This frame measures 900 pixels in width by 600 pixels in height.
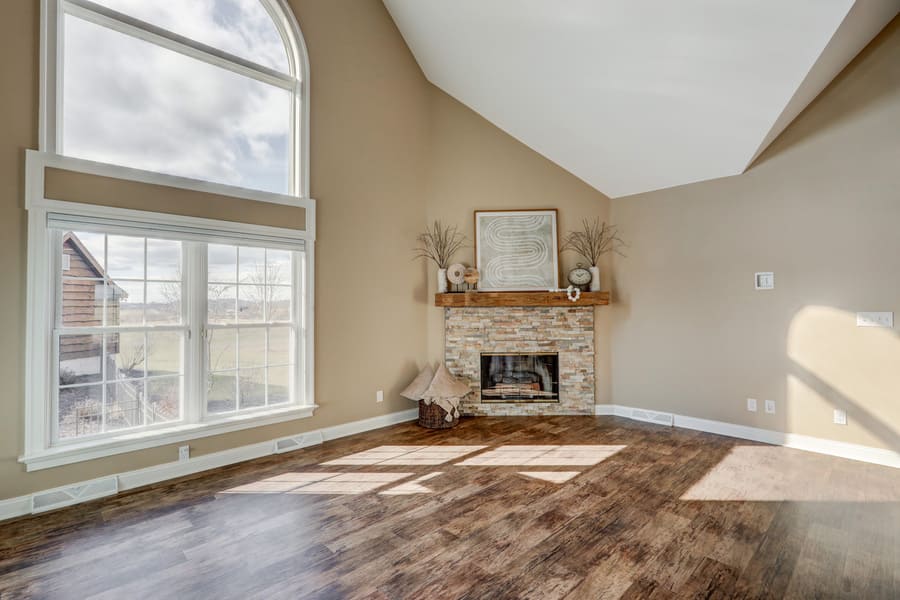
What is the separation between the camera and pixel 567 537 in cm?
242

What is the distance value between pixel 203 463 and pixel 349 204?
258 centimetres

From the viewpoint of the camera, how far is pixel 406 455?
3760 millimetres

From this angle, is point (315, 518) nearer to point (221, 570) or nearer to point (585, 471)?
point (221, 570)

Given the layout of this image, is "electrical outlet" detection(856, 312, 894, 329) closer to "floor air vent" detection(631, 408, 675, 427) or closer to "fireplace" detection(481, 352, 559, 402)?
"floor air vent" detection(631, 408, 675, 427)

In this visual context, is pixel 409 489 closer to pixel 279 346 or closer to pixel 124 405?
pixel 279 346

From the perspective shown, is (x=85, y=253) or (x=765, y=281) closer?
(x=85, y=253)

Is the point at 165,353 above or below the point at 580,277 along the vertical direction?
below

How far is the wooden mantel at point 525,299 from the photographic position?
15.8 feet

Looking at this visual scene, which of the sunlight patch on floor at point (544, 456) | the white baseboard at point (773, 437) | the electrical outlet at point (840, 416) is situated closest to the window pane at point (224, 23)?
the sunlight patch on floor at point (544, 456)

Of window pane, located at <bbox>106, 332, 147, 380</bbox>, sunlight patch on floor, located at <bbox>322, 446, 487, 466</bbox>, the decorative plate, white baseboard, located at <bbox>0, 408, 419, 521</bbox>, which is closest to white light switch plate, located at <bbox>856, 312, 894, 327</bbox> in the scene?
sunlight patch on floor, located at <bbox>322, 446, 487, 466</bbox>

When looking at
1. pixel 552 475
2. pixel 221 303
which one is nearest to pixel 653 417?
pixel 552 475

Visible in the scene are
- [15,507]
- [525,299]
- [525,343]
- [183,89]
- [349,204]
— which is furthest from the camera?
[525,343]

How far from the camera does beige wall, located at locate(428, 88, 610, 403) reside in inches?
199

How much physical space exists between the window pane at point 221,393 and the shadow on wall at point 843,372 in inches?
188
